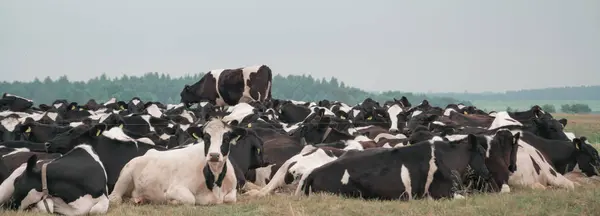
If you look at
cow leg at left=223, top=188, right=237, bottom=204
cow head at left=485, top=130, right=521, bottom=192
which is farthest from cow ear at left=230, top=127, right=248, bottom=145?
cow head at left=485, top=130, right=521, bottom=192

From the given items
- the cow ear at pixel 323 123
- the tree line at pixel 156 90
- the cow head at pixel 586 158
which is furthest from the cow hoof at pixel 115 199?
the tree line at pixel 156 90

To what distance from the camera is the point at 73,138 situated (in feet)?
37.9

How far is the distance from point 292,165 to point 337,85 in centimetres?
9087

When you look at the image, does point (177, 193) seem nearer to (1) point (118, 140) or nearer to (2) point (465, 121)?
(1) point (118, 140)

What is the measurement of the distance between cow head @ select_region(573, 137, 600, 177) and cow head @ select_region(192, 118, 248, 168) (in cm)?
719

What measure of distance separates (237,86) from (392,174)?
16511 mm

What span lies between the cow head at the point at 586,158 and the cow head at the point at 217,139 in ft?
23.6

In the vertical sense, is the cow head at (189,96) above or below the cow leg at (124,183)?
below

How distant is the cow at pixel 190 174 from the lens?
34.1ft

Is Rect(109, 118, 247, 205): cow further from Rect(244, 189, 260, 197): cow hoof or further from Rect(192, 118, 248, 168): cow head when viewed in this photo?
Rect(244, 189, 260, 197): cow hoof

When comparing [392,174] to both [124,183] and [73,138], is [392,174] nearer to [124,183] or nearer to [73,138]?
[124,183]

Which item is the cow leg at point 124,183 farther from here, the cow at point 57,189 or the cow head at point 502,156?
the cow head at point 502,156

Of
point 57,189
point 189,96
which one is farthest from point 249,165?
point 189,96

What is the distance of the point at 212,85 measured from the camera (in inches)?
1079
